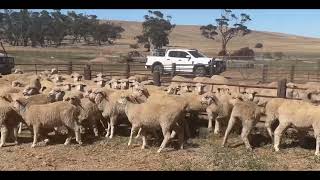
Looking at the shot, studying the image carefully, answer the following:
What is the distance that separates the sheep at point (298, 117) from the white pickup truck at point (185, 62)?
54.8 ft

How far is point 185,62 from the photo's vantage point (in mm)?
27781

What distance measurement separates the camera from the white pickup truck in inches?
A: 1039

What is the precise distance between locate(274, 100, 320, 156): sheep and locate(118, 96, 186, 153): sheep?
195 centimetres

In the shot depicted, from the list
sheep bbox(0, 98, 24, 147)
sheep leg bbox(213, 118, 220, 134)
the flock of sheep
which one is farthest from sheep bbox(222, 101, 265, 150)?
sheep bbox(0, 98, 24, 147)

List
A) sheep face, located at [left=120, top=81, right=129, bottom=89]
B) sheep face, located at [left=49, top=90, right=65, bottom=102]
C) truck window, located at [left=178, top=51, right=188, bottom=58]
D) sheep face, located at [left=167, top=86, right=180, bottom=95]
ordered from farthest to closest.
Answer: truck window, located at [left=178, top=51, right=188, bottom=58] → sheep face, located at [left=120, top=81, right=129, bottom=89] → sheep face, located at [left=167, top=86, right=180, bottom=95] → sheep face, located at [left=49, top=90, right=65, bottom=102]

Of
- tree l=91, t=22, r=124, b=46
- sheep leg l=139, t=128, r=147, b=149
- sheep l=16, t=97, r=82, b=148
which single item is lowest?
sheep leg l=139, t=128, r=147, b=149

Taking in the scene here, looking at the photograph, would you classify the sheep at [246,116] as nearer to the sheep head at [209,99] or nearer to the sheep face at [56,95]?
the sheep head at [209,99]

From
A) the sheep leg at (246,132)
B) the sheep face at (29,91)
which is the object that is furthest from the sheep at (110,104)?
the sheep leg at (246,132)

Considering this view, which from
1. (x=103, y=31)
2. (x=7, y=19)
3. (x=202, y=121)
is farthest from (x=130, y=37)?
(x=202, y=121)

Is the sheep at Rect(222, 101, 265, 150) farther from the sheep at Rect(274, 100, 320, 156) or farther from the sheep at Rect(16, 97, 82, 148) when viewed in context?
the sheep at Rect(16, 97, 82, 148)

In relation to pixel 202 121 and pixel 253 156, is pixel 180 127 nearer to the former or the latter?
pixel 253 156

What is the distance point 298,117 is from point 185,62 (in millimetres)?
19458

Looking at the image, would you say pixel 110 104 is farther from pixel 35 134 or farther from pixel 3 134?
pixel 3 134

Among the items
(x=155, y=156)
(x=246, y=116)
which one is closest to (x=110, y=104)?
(x=155, y=156)
